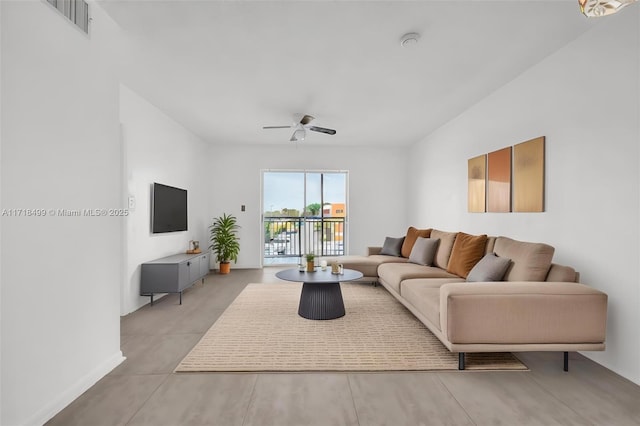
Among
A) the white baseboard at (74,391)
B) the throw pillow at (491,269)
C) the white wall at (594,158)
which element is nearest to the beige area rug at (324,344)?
the white baseboard at (74,391)

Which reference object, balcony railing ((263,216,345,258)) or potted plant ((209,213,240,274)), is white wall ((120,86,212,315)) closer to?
potted plant ((209,213,240,274))

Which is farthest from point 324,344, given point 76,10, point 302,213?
point 302,213

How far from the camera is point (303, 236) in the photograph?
7.89 metres

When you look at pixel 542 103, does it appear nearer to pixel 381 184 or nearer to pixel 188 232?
pixel 381 184

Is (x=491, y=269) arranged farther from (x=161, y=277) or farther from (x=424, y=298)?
(x=161, y=277)

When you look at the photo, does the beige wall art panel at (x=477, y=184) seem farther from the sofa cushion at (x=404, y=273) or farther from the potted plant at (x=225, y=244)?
the potted plant at (x=225, y=244)

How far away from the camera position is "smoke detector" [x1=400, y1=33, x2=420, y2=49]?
278cm

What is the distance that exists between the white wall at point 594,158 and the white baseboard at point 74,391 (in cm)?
372

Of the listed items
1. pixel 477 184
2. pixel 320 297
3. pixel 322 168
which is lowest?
pixel 320 297

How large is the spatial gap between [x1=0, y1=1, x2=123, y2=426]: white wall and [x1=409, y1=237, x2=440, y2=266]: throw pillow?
371 cm

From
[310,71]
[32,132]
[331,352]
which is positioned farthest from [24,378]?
[310,71]

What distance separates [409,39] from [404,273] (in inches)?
99.6

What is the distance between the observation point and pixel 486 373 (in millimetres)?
2510

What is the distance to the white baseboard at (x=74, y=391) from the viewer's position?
1.88 metres
